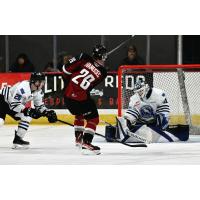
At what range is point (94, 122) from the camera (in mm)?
7129

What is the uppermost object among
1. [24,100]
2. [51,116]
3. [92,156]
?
[24,100]

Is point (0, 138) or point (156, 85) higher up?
point (156, 85)

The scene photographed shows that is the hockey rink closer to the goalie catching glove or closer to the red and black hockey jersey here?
the goalie catching glove

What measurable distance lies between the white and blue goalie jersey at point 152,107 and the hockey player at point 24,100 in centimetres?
103

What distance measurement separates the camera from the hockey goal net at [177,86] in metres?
8.86

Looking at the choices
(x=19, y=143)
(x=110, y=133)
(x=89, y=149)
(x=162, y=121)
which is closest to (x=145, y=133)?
(x=162, y=121)

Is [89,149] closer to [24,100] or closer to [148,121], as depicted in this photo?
[24,100]

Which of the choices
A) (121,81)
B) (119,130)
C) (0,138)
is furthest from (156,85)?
(0,138)

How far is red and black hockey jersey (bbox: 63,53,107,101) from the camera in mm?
7148

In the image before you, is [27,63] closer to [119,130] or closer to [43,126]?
[43,126]

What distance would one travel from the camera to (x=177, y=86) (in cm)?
908

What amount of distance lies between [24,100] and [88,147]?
789mm

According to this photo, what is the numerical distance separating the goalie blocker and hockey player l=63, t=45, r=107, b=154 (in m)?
0.80

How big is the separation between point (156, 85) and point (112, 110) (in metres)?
1.60
